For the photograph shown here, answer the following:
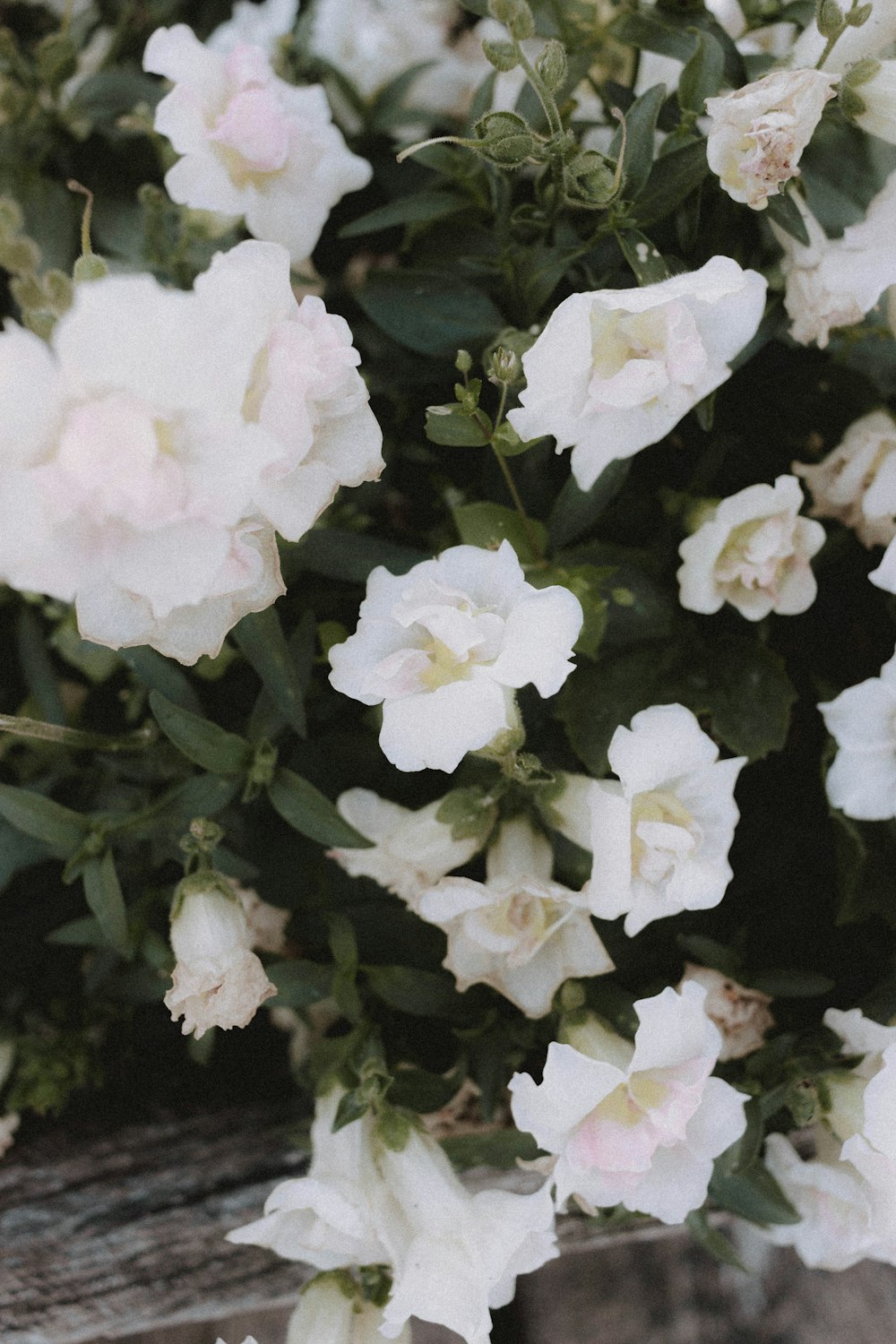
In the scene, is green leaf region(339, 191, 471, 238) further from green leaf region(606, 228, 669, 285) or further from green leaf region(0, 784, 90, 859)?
green leaf region(0, 784, 90, 859)

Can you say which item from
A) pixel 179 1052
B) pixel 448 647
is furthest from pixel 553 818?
pixel 179 1052

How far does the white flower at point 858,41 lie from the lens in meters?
0.59

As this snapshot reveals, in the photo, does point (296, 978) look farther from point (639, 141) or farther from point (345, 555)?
point (639, 141)

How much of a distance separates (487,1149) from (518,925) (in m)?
0.18

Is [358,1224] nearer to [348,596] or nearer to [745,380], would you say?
[348,596]

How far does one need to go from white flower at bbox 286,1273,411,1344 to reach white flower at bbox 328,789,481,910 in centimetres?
21

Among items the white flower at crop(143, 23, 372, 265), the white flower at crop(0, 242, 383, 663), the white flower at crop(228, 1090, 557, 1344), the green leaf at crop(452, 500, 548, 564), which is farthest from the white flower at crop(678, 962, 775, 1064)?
the white flower at crop(143, 23, 372, 265)

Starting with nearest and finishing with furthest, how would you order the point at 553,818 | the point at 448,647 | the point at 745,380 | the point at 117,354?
the point at 117,354, the point at 448,647, the point at 553,818, the point at 745,380

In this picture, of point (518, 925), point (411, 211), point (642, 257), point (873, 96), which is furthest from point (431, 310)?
point (518, 925)

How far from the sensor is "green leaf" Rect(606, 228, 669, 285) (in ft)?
1.83

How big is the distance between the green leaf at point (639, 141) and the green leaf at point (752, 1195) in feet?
1.77

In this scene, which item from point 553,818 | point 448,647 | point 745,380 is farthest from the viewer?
point 745,380

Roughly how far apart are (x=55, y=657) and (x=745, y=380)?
54 cm

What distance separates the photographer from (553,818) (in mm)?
603
